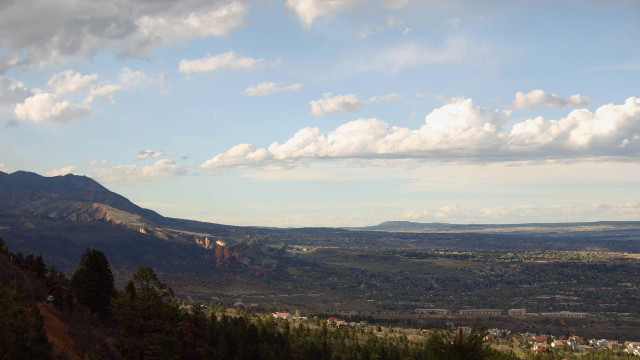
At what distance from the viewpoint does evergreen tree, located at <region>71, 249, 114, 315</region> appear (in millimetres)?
84812

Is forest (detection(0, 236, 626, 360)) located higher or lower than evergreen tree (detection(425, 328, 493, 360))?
lower

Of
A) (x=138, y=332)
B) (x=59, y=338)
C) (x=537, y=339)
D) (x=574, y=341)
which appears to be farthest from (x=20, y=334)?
(x=574, y=341)

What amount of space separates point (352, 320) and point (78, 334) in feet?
449

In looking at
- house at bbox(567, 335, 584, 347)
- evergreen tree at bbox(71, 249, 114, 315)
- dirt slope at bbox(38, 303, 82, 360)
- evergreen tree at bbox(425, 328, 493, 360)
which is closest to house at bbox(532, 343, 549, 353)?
house at bbox(567, 335, 584, 347)

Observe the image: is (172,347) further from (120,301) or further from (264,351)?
(264,351)

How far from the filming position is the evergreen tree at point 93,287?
84.8 m

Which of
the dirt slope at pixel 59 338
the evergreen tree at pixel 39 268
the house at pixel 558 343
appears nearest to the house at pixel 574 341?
the house at pixel 558 343

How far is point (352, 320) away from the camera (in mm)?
199375

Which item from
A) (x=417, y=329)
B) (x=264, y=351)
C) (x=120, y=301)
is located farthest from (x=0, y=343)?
(x=417, y=329)

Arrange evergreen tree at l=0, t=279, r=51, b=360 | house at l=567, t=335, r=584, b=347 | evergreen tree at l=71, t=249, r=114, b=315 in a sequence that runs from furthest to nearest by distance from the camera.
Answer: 1. house at l=567, t=335, r=584, b=347
2. evergreen tree at l=71, t=249, r=114, b=315
3. evergreen tree at l=0, t=279, r=51, b=360

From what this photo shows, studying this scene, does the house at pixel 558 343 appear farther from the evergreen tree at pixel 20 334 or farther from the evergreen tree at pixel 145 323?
the evergreen tree at pixel 20 334

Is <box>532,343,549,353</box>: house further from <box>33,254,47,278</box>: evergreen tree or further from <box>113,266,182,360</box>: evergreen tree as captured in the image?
<box>33,254,47,278</box>: evergreen tree

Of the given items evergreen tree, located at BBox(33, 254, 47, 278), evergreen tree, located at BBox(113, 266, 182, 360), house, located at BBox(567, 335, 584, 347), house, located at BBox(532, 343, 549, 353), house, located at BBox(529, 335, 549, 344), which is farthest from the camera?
house, located at BBox(529, 335, 549, 344)

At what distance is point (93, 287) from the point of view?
279 ft
